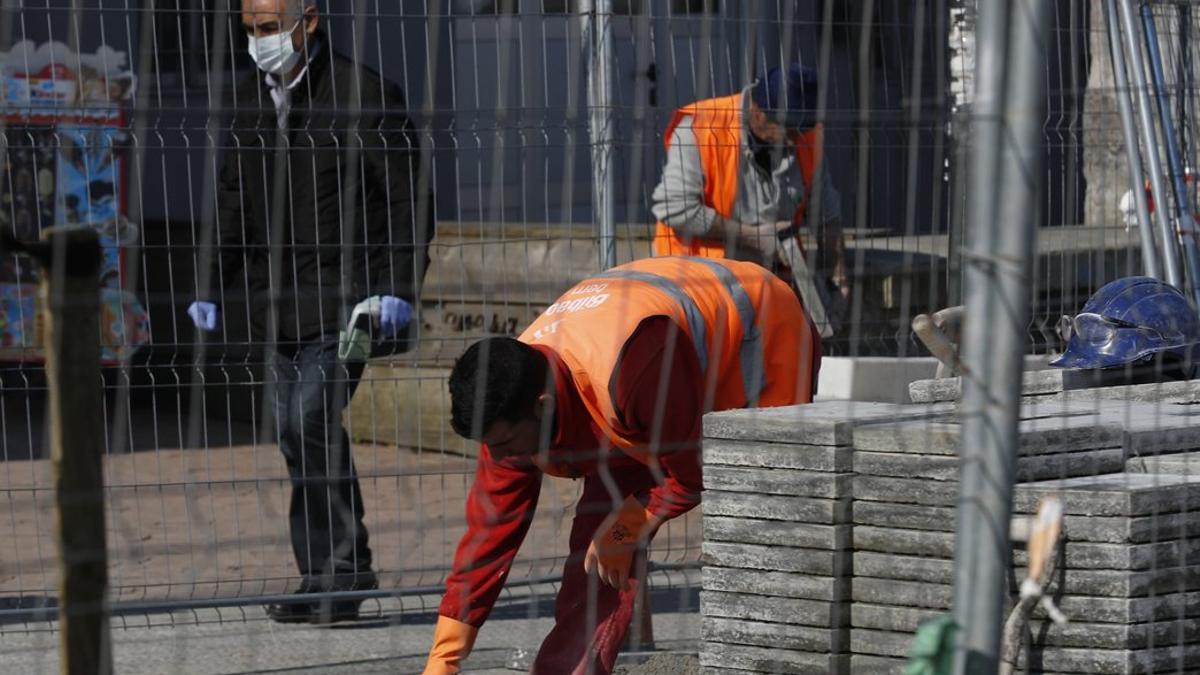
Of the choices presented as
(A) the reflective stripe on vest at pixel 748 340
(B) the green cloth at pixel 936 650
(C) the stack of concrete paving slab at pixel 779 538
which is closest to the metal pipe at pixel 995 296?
(B) the green cloth at pixel 936 650

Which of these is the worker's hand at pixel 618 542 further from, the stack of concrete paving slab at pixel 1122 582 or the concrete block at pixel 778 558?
the stack of concrete paving slab at pixel 1122 582

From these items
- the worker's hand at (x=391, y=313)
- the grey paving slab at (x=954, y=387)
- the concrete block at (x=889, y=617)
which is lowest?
the concrete block at (x=889, y=617)

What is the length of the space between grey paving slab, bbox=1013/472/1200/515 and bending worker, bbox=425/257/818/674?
888 millimetres

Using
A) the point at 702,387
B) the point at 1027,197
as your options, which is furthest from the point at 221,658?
the point at 1027,197

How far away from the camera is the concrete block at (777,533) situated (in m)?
4.02

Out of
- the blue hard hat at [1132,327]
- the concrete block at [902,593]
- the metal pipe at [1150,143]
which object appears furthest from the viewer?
the metal pipe at [1150,143]

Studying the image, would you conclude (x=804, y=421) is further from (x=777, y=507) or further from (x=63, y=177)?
(x=63, y=177)

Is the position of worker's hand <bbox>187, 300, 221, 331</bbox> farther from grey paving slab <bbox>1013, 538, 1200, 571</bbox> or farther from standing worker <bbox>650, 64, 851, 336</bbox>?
grey paving slab <bbox>1013, 538, 1200, 571</bbox>

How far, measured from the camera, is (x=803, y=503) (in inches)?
160

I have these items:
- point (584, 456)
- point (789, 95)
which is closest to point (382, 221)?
point (789, 95)

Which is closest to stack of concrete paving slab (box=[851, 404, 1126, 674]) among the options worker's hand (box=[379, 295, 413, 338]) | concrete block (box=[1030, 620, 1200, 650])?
concrete block (box=[1030, 620, 1200, 650])

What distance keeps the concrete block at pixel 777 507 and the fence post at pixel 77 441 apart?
69.0 inches

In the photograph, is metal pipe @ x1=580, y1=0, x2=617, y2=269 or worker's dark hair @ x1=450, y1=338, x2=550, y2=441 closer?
worker's dark hair @ x1=450, y1=338, x2=550, y2=441

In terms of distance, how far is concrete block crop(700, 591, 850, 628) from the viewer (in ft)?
13.2
